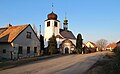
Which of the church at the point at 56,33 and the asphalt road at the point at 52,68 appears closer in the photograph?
the asphalt road at the point at 52,68

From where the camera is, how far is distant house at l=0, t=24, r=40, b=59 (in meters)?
36.6

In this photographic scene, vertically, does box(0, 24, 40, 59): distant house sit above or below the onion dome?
below

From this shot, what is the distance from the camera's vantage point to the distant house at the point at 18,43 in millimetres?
36625

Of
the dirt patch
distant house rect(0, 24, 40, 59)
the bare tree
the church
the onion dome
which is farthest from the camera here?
the bare tree

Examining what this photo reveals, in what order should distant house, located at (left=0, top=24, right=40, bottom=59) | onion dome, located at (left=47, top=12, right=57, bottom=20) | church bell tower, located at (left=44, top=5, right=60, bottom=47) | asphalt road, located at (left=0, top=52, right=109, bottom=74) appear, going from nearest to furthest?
asphalt road, located at (left=0, top=52, right=109, bottom=74) → distant house, located at (left=0, top=24, right=40, bottom=59) → church bell tower, located at (left=44, top=5, right=60, bottom=47) → onion dome, located at (left=47, top=12, right=57, bottom=20)

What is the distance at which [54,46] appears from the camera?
50.5 meters

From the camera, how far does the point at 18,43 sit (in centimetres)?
3769

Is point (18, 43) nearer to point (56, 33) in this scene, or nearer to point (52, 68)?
point (52, 68)

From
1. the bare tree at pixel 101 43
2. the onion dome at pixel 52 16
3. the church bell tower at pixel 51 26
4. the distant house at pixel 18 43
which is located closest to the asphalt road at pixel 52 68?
the distant house at pixel 18 43

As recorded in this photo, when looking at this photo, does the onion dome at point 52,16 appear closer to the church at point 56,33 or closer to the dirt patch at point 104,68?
the church at point 56,33

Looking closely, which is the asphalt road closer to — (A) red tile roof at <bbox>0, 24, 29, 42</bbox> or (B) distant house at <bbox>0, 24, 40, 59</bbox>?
(B) distant house at <bbox>0, 24, 40, 59</bbox>

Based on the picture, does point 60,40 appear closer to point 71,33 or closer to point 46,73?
point 71,33

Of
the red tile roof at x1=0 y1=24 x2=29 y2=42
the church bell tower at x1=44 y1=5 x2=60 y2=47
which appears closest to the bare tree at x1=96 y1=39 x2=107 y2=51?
the church bell tower at x1=44 y1=5 x2=60 y2=47

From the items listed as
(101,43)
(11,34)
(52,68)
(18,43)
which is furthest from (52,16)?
(101,43)
